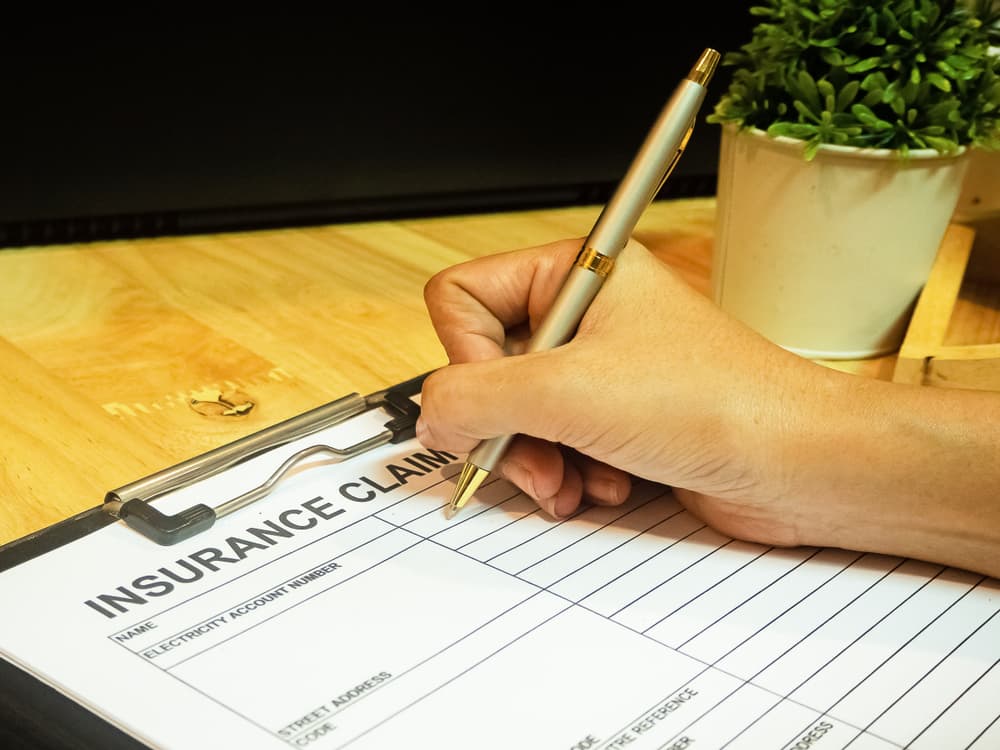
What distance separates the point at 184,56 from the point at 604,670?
609 mm

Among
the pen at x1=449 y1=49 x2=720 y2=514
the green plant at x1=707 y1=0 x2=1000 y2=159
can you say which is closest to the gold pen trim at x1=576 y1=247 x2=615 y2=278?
the pen at x1=449 y1=49 x2=720 y2=514

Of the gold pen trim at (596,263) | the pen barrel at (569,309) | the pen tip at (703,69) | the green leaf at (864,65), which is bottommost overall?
the pen barrel at (569,309)

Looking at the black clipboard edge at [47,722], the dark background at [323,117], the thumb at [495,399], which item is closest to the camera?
the black clipboard edge at [47,722]

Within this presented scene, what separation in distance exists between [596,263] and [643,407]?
84 mm

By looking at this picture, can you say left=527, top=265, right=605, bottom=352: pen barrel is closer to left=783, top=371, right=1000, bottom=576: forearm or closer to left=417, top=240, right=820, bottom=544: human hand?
left=417, top=240, right=820, bottom=544: human hand

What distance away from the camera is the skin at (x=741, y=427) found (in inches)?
20.6

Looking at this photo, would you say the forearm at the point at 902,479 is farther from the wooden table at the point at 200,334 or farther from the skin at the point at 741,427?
the wooden table at the point at 200,334

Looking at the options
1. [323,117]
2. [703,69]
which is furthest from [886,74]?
[323,117]

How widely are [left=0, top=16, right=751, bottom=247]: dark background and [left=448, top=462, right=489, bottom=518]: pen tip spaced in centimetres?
46

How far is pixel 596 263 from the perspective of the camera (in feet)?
Answer: 1.84

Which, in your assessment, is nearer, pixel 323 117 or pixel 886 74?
pixel 886 74

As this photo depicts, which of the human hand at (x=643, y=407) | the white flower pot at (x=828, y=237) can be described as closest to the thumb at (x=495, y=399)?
the human hand at (x=643, y=407)

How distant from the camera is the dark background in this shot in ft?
2.74

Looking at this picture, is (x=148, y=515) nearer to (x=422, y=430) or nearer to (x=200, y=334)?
(x=422, y=430)
